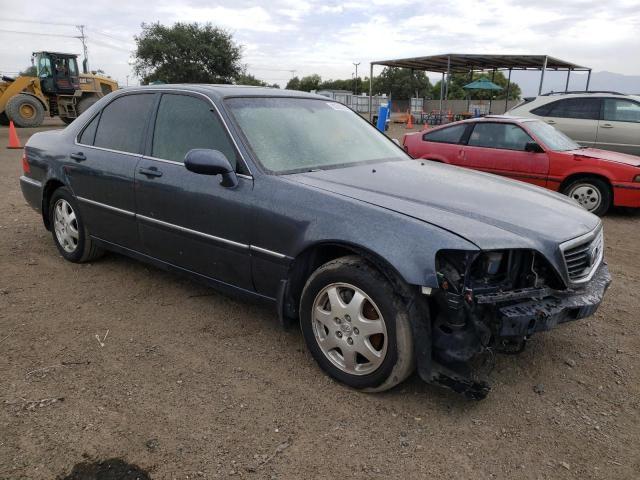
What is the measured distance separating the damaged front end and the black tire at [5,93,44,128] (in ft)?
67.7

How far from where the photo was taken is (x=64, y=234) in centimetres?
474

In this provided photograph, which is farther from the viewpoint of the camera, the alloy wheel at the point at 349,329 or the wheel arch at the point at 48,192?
the wheel arch at the point at 48,192

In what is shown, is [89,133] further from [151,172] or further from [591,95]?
[591,95]

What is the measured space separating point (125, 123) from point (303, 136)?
1.59 metres

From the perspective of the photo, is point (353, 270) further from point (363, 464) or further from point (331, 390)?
point (363, 464)

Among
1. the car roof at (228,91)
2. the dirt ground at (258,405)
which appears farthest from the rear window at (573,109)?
the car roof at (228,91)

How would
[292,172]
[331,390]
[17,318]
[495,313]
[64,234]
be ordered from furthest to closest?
[64,234], [17,318], [292,172], [331,390], [495,313]

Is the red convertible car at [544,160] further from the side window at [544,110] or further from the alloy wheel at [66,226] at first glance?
the alloy wheel at [66,226]

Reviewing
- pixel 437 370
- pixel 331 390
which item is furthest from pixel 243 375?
pixel 437 370

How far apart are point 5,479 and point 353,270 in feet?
Answer: 5.99

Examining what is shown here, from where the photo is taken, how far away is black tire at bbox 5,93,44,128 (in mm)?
18750

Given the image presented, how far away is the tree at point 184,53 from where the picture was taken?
43625 millimetres

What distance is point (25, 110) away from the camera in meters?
19.3

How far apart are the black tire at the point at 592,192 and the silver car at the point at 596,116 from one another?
2.84 meters
